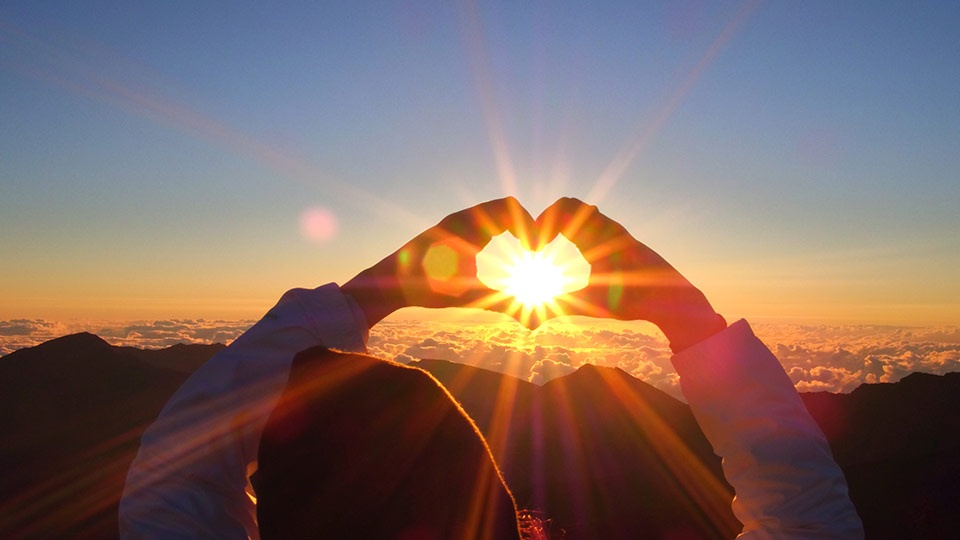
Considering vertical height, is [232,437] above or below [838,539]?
above

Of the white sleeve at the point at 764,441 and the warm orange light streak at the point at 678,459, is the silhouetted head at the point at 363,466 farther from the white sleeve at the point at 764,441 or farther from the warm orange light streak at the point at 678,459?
the warm orange light streak at the point at 678,459

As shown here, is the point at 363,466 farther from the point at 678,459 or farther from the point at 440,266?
the point at 678,459

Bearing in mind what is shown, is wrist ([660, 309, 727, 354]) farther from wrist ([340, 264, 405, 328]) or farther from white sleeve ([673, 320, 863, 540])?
wrist ([340, 264, 405, 328])

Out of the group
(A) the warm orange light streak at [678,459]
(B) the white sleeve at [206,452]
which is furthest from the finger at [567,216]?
(A) the warm orange light streak at [678,459]

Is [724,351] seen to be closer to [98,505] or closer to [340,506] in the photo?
[340,506]

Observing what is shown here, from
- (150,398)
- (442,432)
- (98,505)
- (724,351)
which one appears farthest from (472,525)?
(150,398)
